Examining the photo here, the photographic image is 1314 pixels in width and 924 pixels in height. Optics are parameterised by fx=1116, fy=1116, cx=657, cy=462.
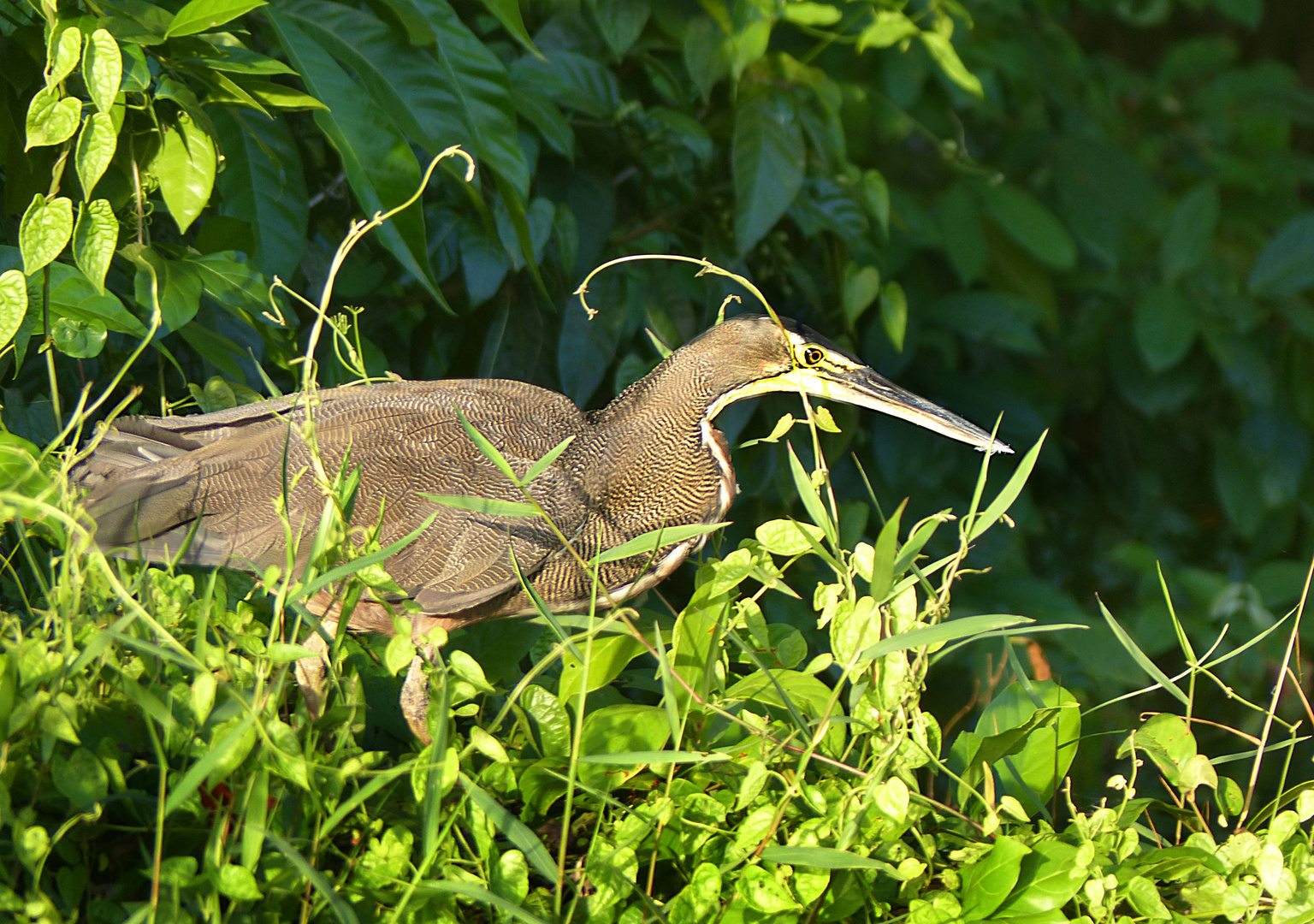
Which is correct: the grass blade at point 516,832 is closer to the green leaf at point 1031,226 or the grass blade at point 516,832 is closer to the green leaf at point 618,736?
the green leaf at point 618,736

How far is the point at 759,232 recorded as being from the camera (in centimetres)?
142

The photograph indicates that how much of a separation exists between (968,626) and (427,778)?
314 millimetres

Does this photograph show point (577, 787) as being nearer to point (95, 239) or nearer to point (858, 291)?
point (95, 239)

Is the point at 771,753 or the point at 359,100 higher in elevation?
the point at 359,100

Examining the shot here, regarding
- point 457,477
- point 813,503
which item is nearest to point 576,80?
point 457,477

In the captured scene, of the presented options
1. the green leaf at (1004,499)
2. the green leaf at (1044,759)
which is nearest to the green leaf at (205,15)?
the green leaf at (1004,499)

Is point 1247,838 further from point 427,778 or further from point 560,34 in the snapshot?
point 560,34

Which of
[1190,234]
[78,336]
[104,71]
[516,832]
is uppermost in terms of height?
[104,71]

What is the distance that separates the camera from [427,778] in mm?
597

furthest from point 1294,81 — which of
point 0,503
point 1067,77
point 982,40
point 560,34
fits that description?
point 0,503

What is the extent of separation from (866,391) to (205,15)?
748mm

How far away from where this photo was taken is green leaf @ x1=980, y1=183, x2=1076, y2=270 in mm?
2250

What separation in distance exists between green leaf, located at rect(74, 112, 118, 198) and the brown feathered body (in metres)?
0.27

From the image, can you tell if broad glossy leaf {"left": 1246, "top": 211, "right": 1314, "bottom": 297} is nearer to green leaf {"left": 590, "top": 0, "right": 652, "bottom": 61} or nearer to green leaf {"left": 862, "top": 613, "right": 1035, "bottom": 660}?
green leaf {"left": 590, "top": 0, "right": 652, "bottom": 61}
